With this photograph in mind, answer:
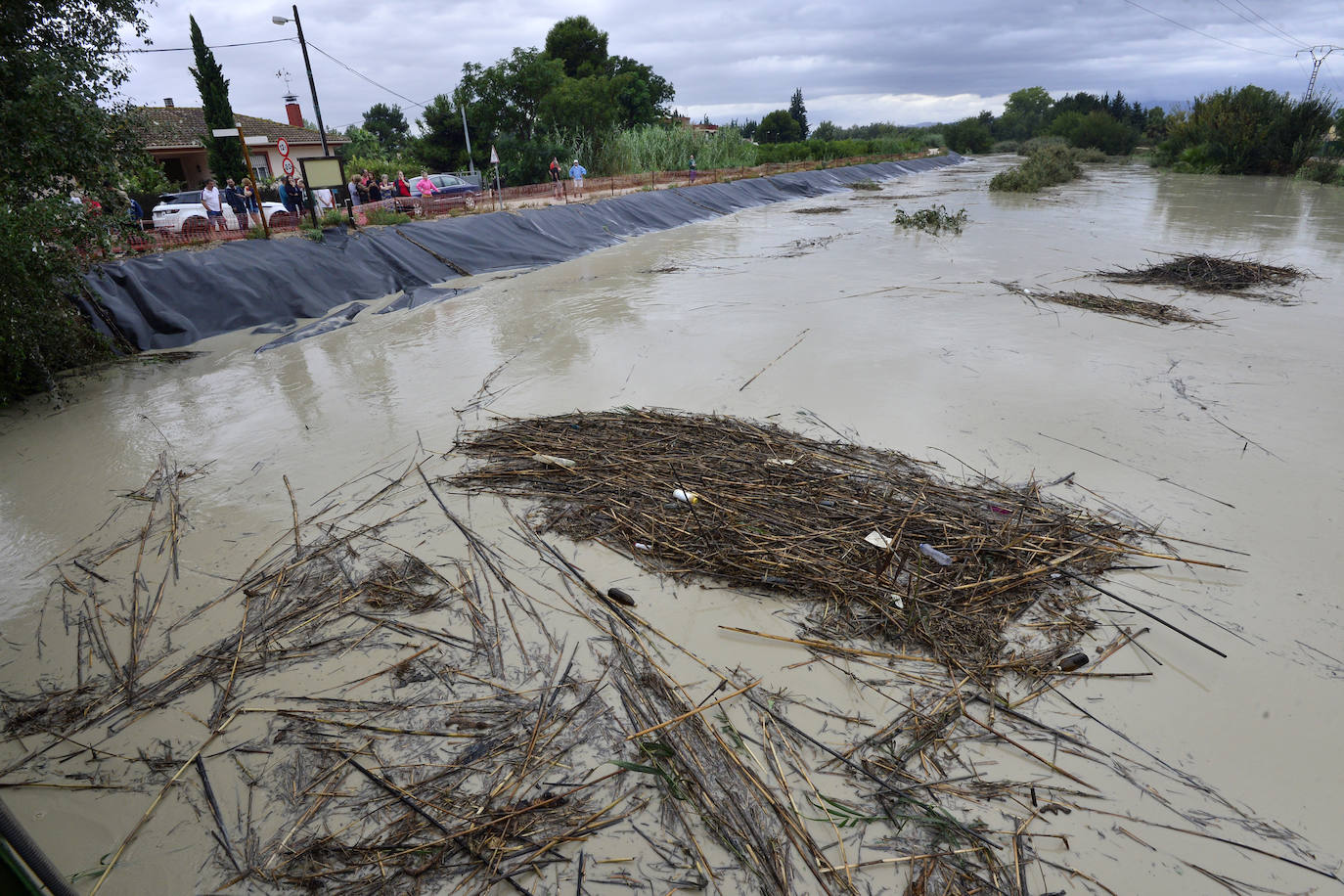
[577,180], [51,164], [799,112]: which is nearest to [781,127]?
[799,112]

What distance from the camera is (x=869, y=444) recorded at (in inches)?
194

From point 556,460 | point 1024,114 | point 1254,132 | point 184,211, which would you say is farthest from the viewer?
point 1024,114

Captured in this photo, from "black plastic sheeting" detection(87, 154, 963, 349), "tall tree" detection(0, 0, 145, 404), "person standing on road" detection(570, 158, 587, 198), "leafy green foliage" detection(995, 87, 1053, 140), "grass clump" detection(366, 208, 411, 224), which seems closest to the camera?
"tall tree" detection(0, 0, 145, 404)

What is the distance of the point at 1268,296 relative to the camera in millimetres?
8891

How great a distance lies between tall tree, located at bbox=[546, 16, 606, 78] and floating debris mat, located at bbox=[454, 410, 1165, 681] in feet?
133

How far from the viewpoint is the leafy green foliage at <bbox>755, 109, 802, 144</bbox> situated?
2168 inches

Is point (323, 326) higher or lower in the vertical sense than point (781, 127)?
lower

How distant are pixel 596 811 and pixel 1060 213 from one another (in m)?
21.7

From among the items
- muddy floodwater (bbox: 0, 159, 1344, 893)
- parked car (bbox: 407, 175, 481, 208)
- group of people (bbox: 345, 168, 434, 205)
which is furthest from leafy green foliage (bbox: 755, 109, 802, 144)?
muddy floodwater (bbox: 0, 159, 1344, 893)

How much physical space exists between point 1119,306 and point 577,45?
39742mm

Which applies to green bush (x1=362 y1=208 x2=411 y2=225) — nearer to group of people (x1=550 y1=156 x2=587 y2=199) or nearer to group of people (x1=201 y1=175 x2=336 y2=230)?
group of people (x1=201 y1=175 x2=336 y2=230)

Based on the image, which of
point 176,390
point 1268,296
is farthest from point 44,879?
point 1268,296

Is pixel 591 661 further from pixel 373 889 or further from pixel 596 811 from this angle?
pixel 373 889

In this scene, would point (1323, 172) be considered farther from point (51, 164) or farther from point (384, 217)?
point (51, 164)
